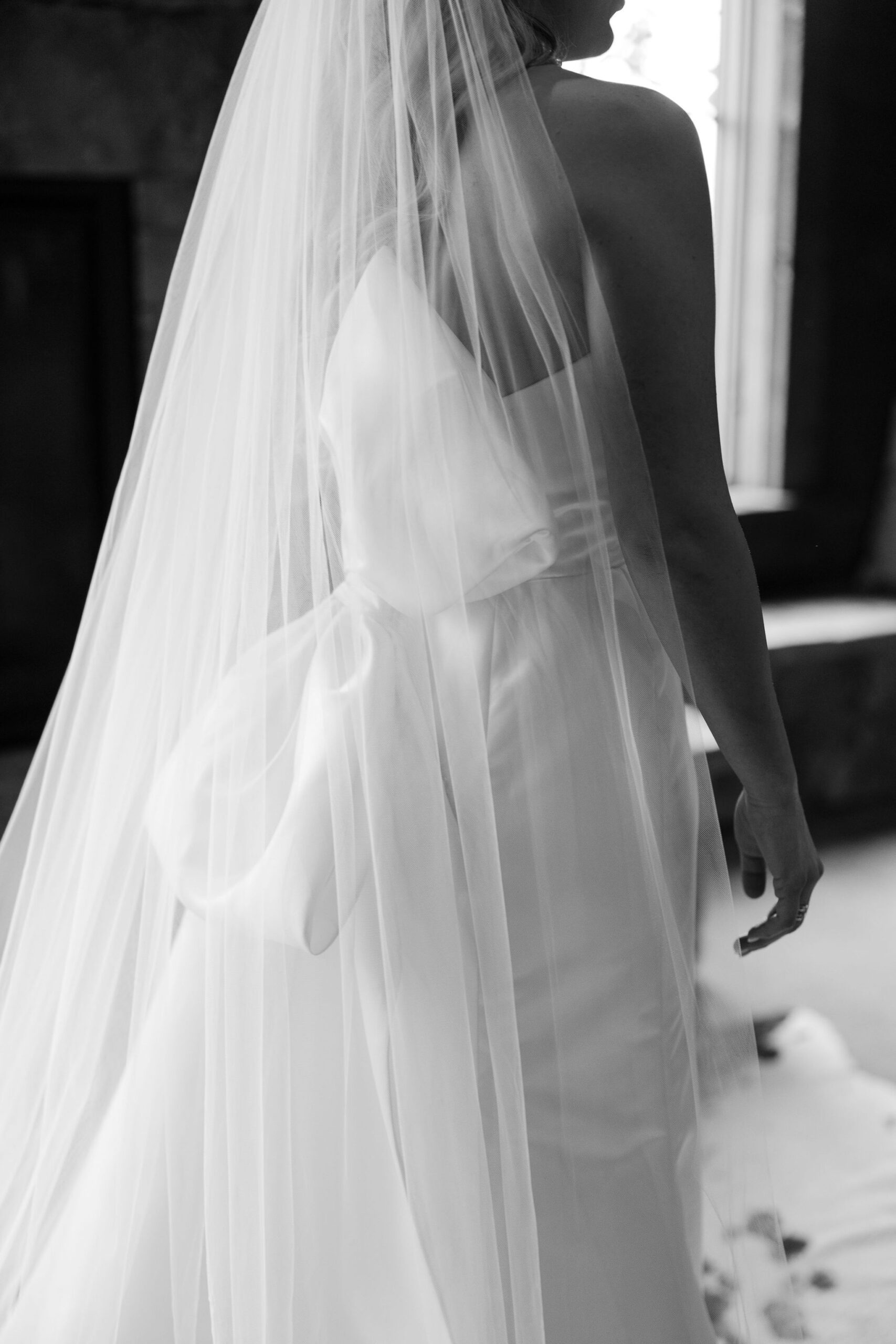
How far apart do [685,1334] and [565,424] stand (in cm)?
61

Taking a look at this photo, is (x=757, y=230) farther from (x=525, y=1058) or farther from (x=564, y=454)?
(x=525, y=1058)

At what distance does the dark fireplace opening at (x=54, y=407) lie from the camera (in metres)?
2.24

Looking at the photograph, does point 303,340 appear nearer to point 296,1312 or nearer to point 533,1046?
point 533,1046

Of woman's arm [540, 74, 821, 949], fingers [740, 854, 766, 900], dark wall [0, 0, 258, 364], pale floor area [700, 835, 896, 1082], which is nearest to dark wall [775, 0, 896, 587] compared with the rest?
pale floor area [700, 835, 896, 1082]

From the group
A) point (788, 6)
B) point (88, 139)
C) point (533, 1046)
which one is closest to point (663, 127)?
A: point (533, 1046)

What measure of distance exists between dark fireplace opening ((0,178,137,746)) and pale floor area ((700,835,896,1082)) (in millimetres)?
1426

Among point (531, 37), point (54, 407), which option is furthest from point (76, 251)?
point (531, 37)

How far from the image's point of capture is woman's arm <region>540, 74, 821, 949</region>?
2.35ft

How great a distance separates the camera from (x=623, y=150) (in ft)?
2.34

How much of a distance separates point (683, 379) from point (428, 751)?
0.90 feet

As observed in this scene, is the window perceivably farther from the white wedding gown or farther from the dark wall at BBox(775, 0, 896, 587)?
the white wedding gown

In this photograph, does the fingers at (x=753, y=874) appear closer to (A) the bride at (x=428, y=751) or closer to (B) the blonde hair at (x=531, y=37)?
(A) the bride at (x=428, y=751)

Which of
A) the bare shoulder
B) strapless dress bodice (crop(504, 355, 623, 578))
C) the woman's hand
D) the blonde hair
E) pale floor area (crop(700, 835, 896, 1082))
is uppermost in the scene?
the blonde hair

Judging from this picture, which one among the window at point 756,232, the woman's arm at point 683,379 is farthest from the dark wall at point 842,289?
the woman's arm at point 683,379
